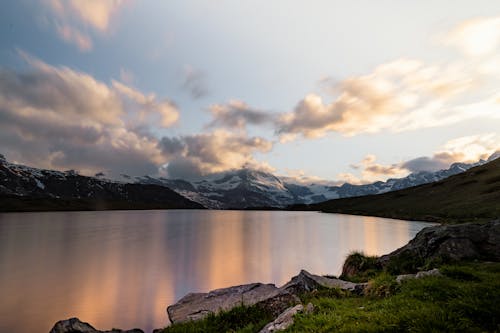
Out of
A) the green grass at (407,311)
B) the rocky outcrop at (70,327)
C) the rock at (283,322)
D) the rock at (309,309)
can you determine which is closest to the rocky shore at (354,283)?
the rocky outcrop at (70,327)

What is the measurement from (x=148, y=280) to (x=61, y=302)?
1052 centimetres

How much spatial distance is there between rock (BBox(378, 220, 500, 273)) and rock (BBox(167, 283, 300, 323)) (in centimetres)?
1182

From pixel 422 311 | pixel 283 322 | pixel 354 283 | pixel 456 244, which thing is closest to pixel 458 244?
pixel 456 244

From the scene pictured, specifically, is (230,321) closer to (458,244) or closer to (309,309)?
(309,309)

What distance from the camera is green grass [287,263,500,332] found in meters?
9.88

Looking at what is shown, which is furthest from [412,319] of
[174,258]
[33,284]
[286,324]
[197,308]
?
[174,258]

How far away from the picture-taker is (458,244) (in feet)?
75.5

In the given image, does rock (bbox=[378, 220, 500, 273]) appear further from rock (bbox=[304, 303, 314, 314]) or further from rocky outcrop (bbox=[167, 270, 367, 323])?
rock (bbox=[304, 303, 314, 314])

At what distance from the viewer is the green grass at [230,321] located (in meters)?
15.8

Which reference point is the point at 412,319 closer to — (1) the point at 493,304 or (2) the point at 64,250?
(1) the point at 493,304

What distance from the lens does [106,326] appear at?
25156 mm

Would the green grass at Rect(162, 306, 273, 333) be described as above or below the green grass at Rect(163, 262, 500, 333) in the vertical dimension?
below

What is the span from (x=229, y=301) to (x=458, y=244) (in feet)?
58.7

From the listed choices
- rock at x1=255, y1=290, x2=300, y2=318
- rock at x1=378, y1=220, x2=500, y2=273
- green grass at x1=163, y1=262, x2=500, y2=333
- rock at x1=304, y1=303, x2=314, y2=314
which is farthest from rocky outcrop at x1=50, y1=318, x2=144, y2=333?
rock at x1=378, y1=220, x2=500, y2=273
